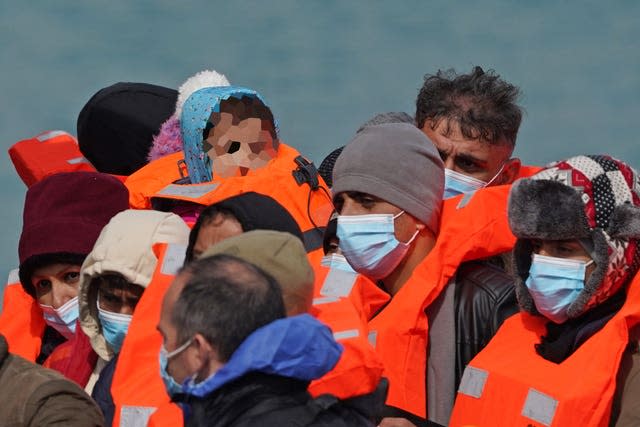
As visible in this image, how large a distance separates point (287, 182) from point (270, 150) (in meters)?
0.27

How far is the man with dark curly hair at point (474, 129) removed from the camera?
8.29 meters

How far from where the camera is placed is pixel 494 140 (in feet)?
27.2

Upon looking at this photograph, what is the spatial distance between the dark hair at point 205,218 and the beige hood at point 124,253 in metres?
0.44

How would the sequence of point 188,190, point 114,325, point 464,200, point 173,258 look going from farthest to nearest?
point 188,190
point 464,200
point 114,325
point 173,258

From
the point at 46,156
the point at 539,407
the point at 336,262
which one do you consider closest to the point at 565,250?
the point at 539,407

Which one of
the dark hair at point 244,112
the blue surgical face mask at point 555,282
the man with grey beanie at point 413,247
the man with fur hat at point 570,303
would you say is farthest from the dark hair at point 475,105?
the blue surgical face mask at point 555,282

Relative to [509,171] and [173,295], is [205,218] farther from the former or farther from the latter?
[509,171]

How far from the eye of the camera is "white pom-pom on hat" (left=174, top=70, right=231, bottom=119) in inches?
396

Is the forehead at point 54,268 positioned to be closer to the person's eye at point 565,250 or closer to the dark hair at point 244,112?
the dark hair at point 244,112

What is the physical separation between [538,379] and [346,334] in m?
0.96

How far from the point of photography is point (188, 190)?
8.86 meters

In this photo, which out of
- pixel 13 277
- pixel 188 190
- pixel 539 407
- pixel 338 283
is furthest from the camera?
pixel 13 277

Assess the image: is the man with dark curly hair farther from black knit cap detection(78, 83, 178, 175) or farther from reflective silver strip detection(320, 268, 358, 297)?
black knit cap detection(78, 83, 178, 175)

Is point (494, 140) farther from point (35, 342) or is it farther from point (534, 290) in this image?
point (35, 342)
